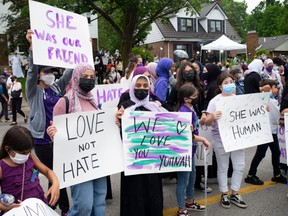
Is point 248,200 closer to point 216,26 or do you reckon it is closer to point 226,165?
point 226,165

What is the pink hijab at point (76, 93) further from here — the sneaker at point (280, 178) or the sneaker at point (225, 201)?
the sneaker at point (280, 178)

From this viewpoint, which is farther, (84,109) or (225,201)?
(225,201)

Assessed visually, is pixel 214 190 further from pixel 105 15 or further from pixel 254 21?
pixel 254 21

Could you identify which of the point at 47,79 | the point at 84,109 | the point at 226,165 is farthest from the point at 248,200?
the point at 47,79

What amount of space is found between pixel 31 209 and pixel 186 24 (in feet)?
132

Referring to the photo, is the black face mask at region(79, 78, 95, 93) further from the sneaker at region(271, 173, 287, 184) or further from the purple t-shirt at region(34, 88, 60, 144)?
the sneaker at region(271, 173, 287, 184)

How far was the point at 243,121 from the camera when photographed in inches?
175

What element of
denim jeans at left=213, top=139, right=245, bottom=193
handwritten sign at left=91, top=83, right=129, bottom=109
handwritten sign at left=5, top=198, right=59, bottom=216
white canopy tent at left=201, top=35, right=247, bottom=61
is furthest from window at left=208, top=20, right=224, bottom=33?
handwritten sign at left=5, top=198, right=59, bottom=216

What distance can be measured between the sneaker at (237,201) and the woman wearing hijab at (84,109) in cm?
200

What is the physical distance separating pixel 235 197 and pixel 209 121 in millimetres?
1144

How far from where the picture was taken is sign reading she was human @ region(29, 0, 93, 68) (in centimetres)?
369

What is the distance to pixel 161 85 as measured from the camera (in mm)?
5055

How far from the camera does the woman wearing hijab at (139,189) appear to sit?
11.5ft

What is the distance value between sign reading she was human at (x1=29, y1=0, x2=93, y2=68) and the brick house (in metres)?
33.8
